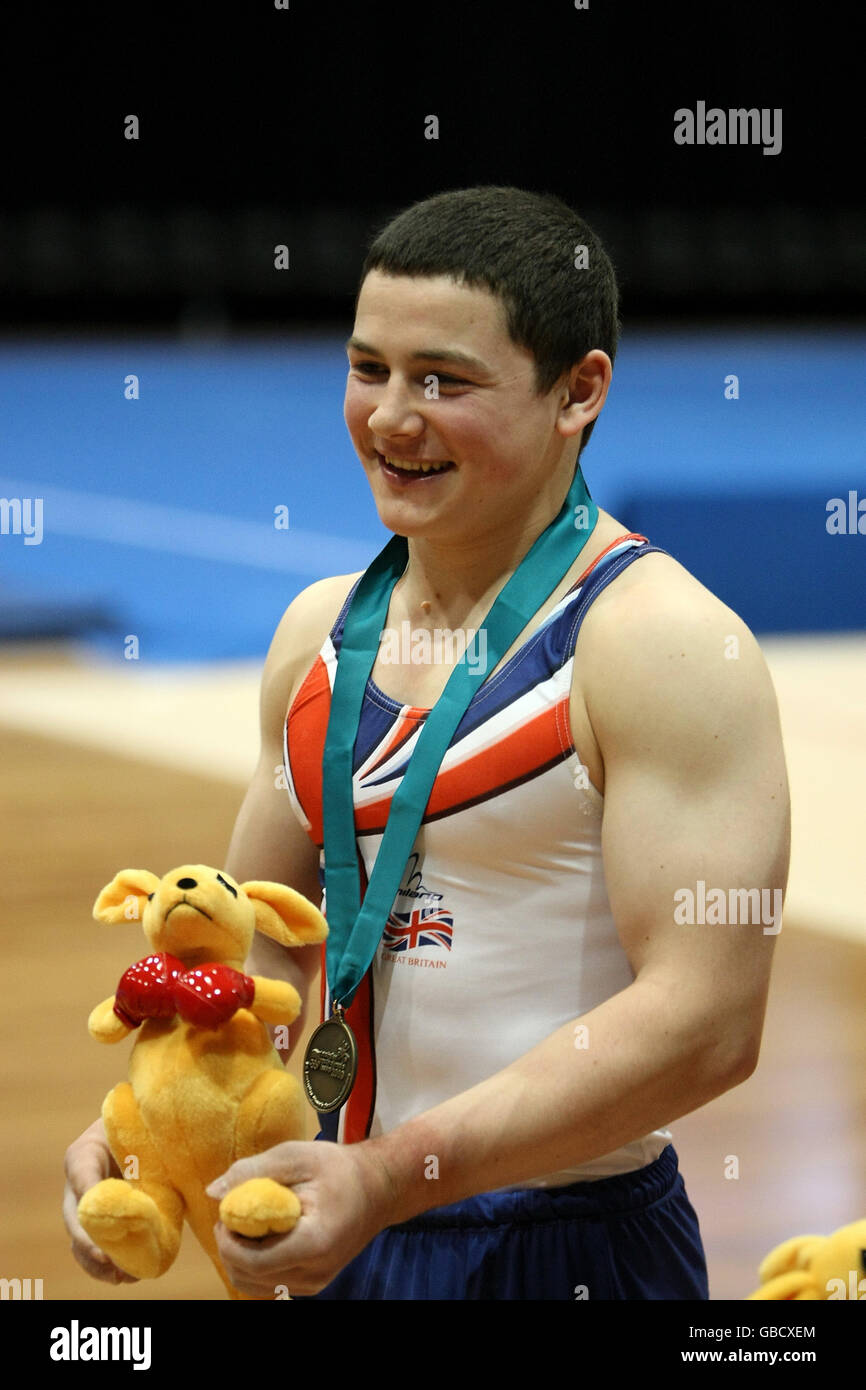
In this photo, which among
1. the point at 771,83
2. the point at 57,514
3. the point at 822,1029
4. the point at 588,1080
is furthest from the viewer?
the point at 771,83

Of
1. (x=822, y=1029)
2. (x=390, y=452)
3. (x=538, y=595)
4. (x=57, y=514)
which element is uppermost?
(x=57, y=514)

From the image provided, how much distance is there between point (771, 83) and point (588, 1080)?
18111mm

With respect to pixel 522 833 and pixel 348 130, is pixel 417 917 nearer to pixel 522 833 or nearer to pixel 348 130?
pixel 522 833

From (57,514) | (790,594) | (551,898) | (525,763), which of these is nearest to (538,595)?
(525,763)

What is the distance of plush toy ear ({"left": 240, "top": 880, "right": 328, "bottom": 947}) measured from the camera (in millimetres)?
1961

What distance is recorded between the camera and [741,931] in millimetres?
1719

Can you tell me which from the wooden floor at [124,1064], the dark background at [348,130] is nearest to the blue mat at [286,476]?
the dark background at [348,130]

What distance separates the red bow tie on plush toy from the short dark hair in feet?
2.38

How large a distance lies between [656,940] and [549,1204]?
0.40m

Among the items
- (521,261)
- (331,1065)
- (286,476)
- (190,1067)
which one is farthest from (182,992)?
(286,476)

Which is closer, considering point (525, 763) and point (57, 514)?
point (525, 763)

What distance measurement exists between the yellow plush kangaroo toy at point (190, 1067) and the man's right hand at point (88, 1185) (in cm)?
2

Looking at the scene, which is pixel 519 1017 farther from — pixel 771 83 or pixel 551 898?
pixel 771 83

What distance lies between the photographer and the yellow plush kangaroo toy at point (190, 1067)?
187cm
